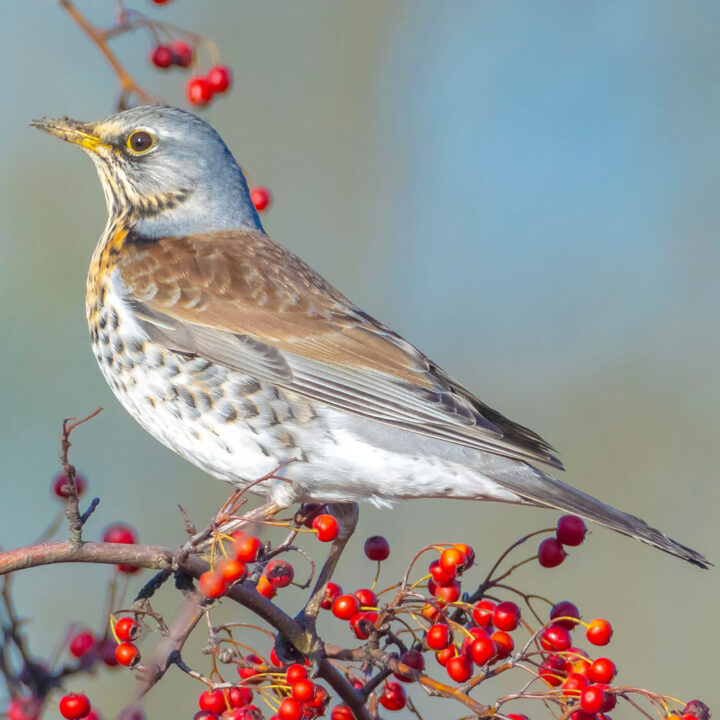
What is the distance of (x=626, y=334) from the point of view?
20.8 ft

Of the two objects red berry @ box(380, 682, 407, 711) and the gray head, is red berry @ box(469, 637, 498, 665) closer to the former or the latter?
red berry @ box(380, 682, 407, 711)

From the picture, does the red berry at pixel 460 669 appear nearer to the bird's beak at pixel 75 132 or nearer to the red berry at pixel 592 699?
the red berry at pixel 592 699

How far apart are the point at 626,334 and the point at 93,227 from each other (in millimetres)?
3072

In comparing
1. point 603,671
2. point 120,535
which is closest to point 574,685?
point 603,671

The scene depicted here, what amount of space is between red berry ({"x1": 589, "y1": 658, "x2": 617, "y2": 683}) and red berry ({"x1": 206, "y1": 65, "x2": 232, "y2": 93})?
2.25 meters

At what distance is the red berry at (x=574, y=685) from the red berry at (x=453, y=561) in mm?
368

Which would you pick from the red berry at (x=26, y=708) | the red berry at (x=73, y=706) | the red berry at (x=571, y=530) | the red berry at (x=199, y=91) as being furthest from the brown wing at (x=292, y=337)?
the red berry at (x=26, y=708)

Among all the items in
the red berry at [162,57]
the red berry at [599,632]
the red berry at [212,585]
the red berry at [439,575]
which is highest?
the red berry at [162,57]

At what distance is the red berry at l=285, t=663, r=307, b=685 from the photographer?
7.38 ft

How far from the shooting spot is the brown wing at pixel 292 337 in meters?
3.24

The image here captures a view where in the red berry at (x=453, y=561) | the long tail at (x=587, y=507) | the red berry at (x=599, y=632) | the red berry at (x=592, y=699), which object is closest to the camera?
the red berry at (x=592, y=699)

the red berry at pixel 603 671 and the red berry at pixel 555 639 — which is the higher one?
the red berry at pixel 555 639

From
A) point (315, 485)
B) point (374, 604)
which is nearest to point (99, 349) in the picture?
point (315, 485)

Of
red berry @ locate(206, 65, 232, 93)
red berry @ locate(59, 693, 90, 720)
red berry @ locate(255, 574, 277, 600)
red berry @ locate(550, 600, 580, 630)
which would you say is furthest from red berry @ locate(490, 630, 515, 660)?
red berry @ locate(206, 65, 232, 93)
